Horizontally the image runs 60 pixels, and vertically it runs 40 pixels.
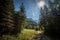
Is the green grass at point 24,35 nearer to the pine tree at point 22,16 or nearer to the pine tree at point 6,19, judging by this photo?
the pine tree at point 6,19

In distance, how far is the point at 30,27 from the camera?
1303 cm

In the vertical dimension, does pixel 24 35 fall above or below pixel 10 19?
below

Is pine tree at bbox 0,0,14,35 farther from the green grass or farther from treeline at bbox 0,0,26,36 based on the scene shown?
the green grass

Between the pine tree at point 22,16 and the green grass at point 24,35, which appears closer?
the green grass at point 24,35

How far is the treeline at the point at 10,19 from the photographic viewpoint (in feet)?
42.8

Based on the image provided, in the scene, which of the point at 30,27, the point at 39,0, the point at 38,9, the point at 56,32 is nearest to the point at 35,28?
the point at 30,27

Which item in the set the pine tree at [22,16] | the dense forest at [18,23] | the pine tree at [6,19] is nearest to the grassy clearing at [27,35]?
the dense forest at [18,23]

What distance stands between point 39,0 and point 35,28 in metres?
2.49

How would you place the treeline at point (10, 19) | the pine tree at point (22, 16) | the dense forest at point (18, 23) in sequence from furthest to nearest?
the treeline at point (10, 19) < the pine tree at point (22, 16) < the dense forest at point (18, 23)

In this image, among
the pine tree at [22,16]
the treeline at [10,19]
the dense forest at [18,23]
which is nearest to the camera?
the dense forest at [18,23]

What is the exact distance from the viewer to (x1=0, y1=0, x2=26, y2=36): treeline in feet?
42.8

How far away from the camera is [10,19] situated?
43.0ft

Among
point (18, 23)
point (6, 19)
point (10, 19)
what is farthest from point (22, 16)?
point (6, 19)

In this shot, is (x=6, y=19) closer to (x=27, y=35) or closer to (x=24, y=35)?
(x=24, y=35)
